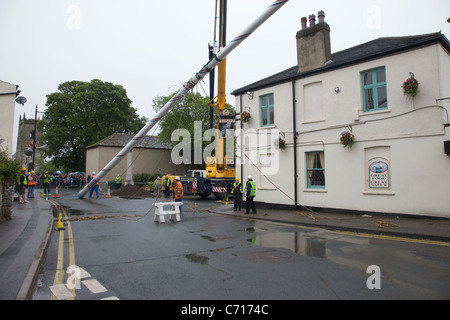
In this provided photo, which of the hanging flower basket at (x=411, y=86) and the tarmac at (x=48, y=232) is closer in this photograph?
the tarmac at (x=48, y=232)

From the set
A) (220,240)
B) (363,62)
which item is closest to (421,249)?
(220,240)

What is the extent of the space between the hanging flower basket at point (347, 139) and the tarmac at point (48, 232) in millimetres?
2801

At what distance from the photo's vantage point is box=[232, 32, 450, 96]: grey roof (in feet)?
34.5

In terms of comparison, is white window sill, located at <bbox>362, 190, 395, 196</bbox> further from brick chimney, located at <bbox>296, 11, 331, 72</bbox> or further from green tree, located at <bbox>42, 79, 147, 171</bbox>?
green tree, located at <bbox>42, 79, 147, 171</bbox>

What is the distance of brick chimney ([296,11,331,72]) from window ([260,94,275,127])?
2.12 m

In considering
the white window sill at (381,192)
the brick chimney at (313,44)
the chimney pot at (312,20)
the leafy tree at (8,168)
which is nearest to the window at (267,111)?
the brick chimney at (313,44)

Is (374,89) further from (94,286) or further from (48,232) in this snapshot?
(48,232)

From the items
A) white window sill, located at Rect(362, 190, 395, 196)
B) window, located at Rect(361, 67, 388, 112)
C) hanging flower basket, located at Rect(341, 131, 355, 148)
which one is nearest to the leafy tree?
hanging flower basket, located at Rect(341, 131, 355, 148)

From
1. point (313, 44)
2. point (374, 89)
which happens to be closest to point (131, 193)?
point (313, 44)

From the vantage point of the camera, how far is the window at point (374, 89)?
11.7 m

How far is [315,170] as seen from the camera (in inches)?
541

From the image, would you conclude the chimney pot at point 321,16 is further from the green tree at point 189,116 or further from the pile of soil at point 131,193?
the green tree at point 189,116

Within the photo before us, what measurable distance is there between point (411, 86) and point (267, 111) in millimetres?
6775
